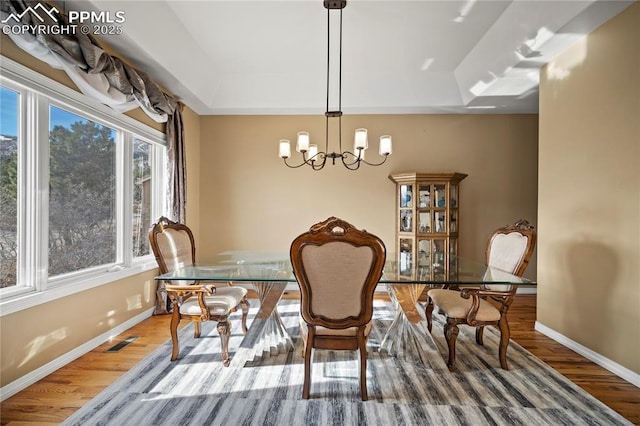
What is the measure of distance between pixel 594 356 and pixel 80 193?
4194mm

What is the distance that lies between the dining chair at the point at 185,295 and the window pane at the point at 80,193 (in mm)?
658

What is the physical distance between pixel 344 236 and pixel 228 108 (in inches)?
131

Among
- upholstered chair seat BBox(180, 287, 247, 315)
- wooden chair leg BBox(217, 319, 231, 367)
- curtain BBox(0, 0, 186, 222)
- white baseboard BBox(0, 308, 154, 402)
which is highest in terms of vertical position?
curtain BBox(0, 0, 186, 222)

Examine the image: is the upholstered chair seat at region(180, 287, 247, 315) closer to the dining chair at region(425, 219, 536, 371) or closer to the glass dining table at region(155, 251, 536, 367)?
the glass dining table at region(155, 251, 536, 367)

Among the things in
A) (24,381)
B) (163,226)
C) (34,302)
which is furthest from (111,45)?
(24,381)

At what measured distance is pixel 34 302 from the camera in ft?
7.00

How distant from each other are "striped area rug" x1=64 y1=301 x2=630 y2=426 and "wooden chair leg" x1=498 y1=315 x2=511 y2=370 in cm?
6

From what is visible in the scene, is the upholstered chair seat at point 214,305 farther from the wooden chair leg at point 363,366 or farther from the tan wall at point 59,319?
the wooden chair leg at point 363,366

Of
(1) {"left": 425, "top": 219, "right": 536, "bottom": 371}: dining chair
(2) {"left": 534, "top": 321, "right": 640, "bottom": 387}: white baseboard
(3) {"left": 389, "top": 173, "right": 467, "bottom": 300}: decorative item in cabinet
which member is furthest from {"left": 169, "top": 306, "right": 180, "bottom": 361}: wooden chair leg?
(2) {"left": 534, "top": 321, "right": 640, "bottom": 387}: white baseboard

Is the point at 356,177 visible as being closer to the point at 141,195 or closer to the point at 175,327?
the point at 141,195

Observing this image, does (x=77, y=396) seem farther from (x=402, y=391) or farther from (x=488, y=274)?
(x=488, y=274)

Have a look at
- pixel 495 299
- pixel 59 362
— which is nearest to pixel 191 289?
pixel 59 362

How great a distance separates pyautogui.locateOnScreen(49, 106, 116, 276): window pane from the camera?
8.04ft

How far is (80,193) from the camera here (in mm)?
2686
